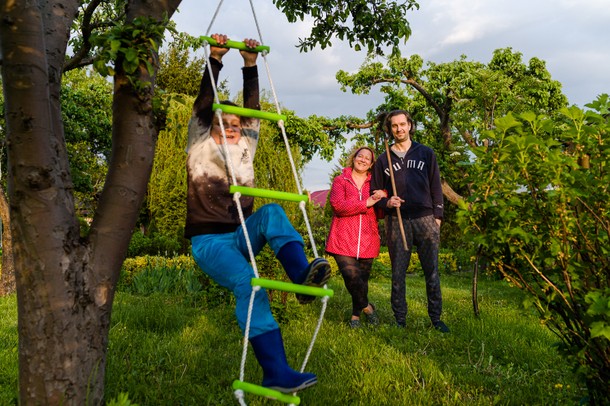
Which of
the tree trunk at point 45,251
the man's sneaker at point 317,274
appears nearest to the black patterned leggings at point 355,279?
the man's sneaker at point 317,274

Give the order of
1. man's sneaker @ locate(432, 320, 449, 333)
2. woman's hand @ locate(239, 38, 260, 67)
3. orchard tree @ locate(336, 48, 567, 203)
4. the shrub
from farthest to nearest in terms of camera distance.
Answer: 1. orchard tree @ locate(336, 48, 567, 203)
2. the shrub
3. man's sneaker @ locate(432, 320, 449, 333)
4. woman's hand @ locate(239, 38, 260, 67)

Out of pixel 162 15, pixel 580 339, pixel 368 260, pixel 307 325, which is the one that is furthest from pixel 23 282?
pixel 368 260

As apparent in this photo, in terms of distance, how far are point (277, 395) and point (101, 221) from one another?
4.58 feet

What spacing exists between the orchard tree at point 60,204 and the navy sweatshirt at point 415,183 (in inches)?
121

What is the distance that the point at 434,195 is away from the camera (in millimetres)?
5469

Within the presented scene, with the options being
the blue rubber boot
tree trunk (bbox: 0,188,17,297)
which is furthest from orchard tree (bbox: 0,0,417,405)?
tree trunk (bbox: 0,188,17,297)

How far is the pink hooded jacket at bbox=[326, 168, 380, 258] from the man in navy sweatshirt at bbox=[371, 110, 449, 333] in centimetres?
20

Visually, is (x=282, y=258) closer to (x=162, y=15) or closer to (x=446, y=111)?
(x=162, y=15)

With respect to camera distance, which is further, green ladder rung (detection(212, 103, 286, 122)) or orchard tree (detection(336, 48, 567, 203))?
orchard tree (detection(336, 48, 567, 203))

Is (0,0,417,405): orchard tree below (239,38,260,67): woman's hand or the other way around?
below

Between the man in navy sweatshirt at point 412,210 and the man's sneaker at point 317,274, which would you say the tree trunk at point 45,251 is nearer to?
the man's sneaker at point 317,274

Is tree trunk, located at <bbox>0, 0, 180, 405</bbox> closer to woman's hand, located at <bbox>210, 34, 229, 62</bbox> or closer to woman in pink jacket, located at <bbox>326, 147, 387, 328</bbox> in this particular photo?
→ woman's hand, located at <bbox>210, 34, 229, 62</bbox>

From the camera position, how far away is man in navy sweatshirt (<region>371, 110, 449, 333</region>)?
17.5 ft

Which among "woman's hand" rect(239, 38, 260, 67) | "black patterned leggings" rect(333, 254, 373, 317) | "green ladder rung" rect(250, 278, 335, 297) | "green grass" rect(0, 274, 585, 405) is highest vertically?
"woman's hand" rect(239, 38, 260, 67)
